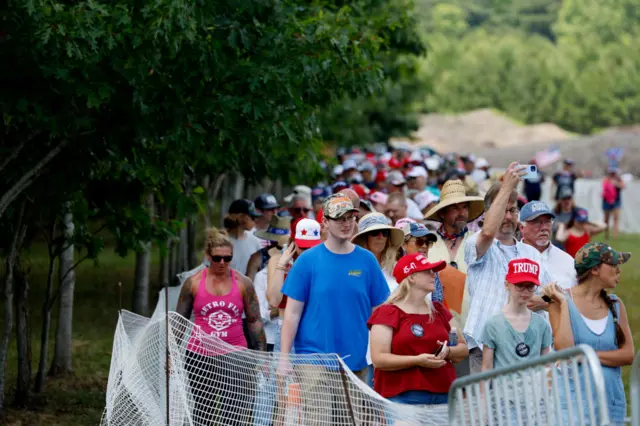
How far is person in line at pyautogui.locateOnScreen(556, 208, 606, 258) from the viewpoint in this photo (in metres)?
15.6

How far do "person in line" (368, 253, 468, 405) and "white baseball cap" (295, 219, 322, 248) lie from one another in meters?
1.80

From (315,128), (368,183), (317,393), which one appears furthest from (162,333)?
(368,183)

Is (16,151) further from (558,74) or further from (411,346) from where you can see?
(558,74)

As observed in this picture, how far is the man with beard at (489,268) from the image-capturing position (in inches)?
320

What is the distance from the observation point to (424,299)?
739cm

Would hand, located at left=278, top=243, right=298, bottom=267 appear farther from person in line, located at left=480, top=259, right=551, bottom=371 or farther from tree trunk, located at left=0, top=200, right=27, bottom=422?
tree trunk, located at left=0, top=200, right=27, bottom=422

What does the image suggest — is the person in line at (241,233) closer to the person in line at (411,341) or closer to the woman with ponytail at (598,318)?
the person in line at (411,341)

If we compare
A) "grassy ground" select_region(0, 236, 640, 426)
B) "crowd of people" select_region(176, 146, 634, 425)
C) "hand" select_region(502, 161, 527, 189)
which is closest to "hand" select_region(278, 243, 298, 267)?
"crowd of people" select_region(176, 146, 634, 425)

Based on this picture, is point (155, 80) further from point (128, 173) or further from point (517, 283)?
point (517, 283)

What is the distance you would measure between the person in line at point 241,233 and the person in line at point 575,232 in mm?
4980

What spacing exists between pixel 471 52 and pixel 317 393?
4664 inches

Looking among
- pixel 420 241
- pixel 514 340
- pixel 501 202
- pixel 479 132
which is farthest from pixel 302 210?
pixel 479 132

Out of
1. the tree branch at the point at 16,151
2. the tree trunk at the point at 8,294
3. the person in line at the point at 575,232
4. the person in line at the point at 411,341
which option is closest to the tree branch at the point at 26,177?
the tree branch at the point at 16,151

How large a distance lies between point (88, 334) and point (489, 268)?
10226 millimetres
